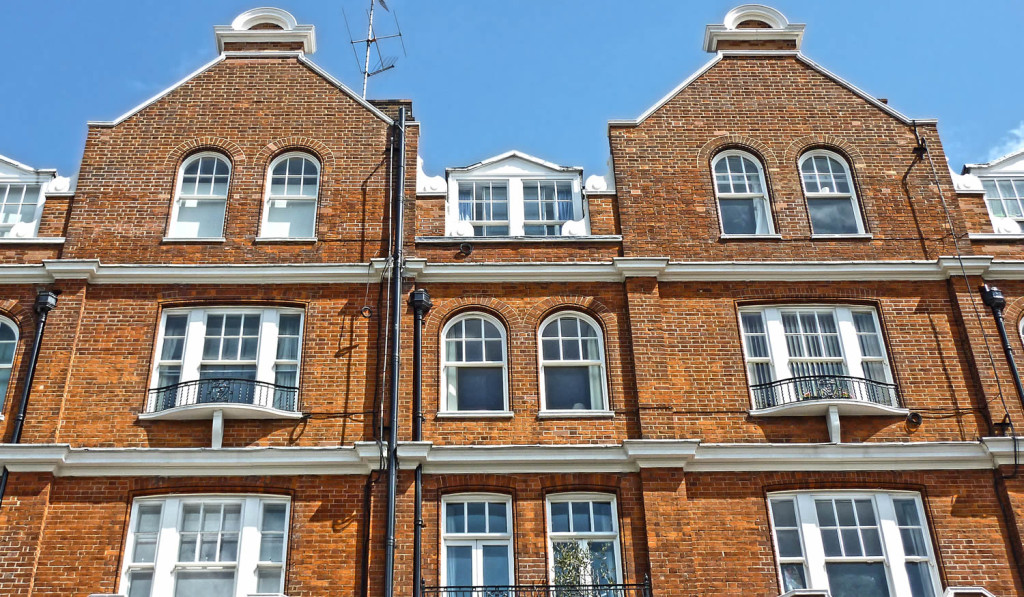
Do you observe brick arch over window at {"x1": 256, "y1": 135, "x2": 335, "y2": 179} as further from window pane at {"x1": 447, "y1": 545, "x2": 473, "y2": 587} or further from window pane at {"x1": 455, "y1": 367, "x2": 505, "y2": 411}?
window pane at {"x1": 447, "y1": 545, "x2": 473, "y2": 587}

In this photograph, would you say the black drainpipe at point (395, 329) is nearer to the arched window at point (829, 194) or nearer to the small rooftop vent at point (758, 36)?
the small rooftop vent at point (758, 36)

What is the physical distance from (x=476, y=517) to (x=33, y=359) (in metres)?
7.31

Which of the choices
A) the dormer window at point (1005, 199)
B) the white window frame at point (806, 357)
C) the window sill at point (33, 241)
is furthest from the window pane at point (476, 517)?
the dormer window at point (1005, 199)

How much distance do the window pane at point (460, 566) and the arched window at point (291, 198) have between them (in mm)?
6124

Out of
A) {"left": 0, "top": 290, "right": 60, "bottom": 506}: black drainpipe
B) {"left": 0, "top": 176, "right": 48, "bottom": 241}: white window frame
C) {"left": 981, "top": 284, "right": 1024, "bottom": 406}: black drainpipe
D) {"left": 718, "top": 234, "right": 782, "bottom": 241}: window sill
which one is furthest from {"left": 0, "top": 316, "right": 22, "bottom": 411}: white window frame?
{"left": 981, "top": 284, "right": 1024, "bottom": 406}: black drainpipe

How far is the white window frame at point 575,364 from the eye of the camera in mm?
16797

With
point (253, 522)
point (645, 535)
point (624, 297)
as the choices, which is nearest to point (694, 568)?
point (645, 535)

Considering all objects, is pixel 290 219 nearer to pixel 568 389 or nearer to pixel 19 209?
pixel 19 209

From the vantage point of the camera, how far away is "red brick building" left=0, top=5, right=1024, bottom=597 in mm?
15648

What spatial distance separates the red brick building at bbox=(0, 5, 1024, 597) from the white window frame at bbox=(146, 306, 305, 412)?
52mm

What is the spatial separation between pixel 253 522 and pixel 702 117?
10778mm

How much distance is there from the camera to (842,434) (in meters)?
16.7

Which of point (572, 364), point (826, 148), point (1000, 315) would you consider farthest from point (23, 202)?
point (1000, 315)

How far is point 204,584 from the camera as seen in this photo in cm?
1541
